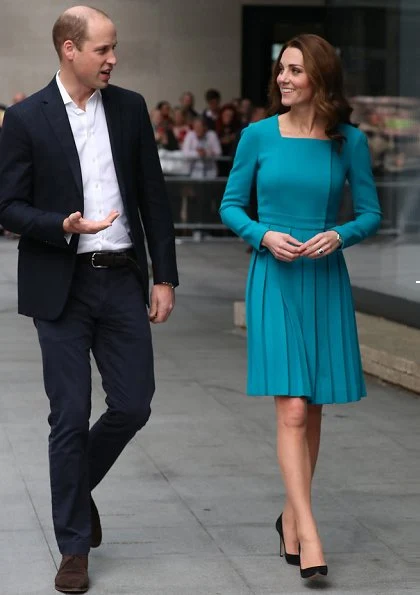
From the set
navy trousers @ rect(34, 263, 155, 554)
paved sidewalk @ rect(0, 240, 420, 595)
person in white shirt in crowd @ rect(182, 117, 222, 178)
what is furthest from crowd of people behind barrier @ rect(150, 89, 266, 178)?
navy trousers @ rect(34, 263, 155, 554)

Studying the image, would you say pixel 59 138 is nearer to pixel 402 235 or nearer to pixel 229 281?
pixel 402 235

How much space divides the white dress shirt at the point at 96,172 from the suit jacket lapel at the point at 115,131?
3 cm

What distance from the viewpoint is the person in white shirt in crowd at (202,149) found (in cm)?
2192

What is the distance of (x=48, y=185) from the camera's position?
5102 millimetres

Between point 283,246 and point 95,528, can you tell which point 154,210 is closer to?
point 283,246

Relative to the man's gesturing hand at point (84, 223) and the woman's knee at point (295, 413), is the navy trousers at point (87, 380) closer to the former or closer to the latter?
the man's gesturing hand at point (84, 223)

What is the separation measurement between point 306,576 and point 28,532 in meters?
1.27

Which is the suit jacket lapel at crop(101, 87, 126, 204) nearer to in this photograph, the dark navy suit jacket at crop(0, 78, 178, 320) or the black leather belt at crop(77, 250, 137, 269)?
the dark navy suit jacket at crop(0, 78, 178, 320)

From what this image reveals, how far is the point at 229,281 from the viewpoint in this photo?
1636cm

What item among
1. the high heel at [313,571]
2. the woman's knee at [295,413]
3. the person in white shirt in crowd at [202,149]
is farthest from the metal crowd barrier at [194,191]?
the high heel at [313,571]

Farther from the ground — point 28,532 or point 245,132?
point 245,132

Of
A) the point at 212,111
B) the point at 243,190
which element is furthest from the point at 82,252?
the point at 212,111

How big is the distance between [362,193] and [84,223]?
3.57 ft

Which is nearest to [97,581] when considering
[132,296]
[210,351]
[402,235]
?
[132,296]
